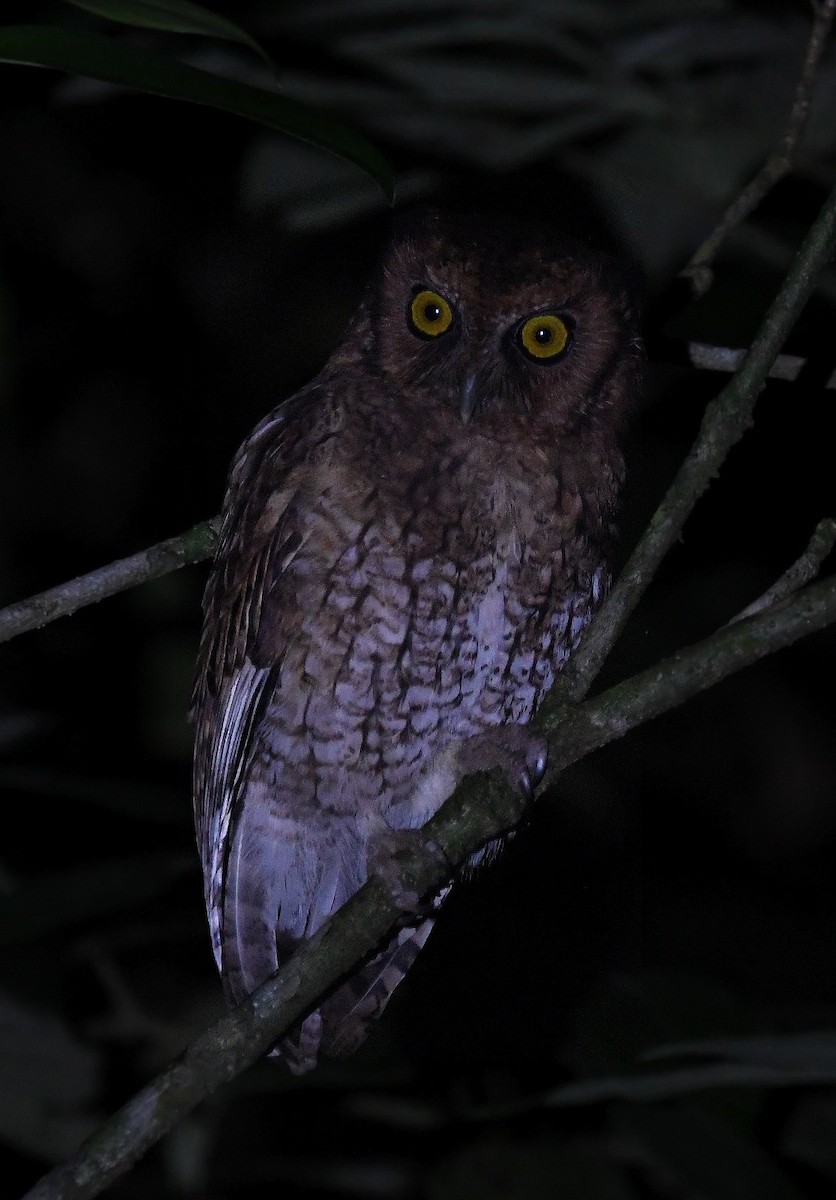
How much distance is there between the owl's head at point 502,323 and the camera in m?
1.82

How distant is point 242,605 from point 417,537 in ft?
1.05

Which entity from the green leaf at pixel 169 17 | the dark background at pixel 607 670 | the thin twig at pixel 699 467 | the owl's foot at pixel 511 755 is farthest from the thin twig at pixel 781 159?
the green leaf at pixel 169 17

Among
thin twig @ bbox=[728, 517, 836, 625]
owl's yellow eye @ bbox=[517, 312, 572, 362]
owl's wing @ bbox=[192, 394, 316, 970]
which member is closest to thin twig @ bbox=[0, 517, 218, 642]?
owl's wing @ bbox=[192, 394, 316, 970]

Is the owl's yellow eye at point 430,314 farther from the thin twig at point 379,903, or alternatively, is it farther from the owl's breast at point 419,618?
the thin twig at point 379,903

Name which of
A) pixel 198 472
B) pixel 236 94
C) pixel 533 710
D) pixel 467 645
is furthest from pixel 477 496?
pixel 198 472

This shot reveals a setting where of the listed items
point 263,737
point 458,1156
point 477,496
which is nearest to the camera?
point 477,496

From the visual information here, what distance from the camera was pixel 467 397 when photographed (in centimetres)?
183

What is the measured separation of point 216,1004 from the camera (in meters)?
3.11

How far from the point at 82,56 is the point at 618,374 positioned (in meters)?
1.06

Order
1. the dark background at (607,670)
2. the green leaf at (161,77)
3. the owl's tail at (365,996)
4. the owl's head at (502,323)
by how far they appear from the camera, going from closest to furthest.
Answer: the green leaf at (161,77)
the owl's head at (502,323)
the owl's tail at (365,996)
the dark background at (607,670)

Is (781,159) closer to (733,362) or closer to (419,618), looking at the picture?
(733,362)

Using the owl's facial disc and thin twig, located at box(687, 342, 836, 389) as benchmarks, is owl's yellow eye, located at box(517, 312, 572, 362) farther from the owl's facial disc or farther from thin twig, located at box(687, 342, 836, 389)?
thin twig, located at box(687, 342, 836, 389)

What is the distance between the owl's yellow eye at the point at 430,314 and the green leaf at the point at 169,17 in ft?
2.48

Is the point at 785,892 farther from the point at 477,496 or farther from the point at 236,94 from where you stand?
the point at 236,94
